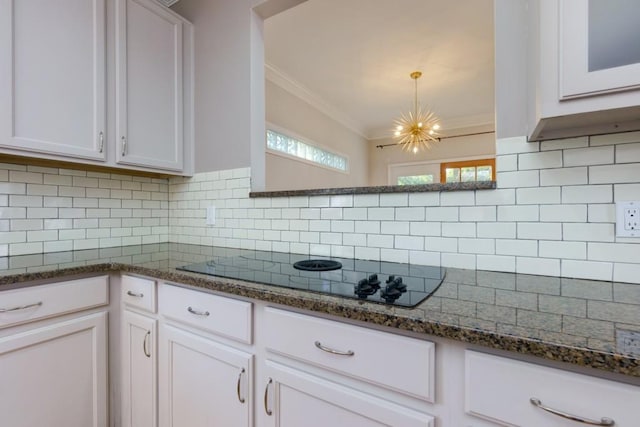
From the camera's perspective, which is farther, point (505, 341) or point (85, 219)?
point (85, 219)

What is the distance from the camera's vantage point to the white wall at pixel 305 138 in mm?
3361

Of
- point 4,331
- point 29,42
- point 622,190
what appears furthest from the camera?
point 29,42

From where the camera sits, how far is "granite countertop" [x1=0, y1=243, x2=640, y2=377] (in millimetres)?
522

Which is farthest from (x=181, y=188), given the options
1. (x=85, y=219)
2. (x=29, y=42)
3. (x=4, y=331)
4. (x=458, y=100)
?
(x=458, y=100)

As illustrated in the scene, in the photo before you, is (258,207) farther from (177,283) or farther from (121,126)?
(121,126)

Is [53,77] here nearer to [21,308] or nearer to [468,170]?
[21,308]

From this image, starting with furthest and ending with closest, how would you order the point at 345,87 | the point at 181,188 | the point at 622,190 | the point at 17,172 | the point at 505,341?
the point at 345,87 → the point at 181,188 → the point at 17,172 → the point at 622,190 → the point at 505,341

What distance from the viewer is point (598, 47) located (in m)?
0.73

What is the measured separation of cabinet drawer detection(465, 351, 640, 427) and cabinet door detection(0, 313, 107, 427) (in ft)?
4.75

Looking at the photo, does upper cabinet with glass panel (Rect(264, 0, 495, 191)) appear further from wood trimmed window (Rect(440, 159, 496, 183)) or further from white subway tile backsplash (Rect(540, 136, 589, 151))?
white subway tile backsplash (Rect(540, 136, 589, 151))

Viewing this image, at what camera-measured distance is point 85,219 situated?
5.66ft

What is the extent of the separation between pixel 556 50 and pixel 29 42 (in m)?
1.92

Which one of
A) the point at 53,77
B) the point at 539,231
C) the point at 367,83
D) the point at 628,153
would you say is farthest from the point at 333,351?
the point at 367,83

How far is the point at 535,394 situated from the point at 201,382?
101 centimetres
